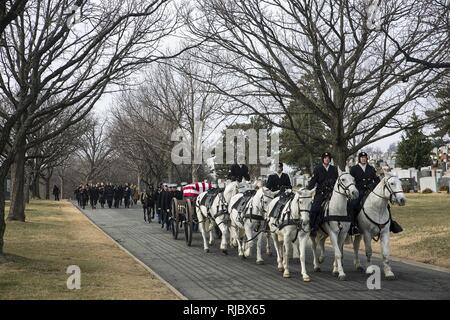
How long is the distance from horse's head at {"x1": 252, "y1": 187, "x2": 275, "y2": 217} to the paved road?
141cm

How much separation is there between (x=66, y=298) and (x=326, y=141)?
619 inches

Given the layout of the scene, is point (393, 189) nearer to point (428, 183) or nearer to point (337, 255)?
point (337, 255)

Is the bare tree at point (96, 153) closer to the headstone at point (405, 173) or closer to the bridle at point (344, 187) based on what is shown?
the headstone at point (405, 173)

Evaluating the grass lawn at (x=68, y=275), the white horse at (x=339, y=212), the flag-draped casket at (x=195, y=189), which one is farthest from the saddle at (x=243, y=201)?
the flag-draped casket at (x=195, y=189)

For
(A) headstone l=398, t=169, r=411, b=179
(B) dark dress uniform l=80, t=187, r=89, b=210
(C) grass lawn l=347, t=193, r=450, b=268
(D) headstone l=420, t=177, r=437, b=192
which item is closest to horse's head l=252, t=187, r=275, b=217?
(C) grass lawn l=347, t=193, r=450, b=268

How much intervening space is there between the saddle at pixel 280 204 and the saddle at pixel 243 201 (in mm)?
1855

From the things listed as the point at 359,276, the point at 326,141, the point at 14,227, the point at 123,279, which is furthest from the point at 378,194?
the point at 14,227

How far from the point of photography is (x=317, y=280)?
1160 cm

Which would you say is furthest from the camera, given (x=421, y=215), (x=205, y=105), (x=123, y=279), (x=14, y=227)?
(x=205, y=105)

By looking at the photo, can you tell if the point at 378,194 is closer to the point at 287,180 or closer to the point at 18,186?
the point at 287,180

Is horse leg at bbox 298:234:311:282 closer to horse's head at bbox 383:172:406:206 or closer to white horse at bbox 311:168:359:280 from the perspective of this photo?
white horse at bbox 311:168:359:280

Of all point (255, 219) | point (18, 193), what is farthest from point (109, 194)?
point (255, 219)

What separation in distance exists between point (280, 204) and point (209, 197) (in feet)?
16.7

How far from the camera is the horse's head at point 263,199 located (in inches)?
554
